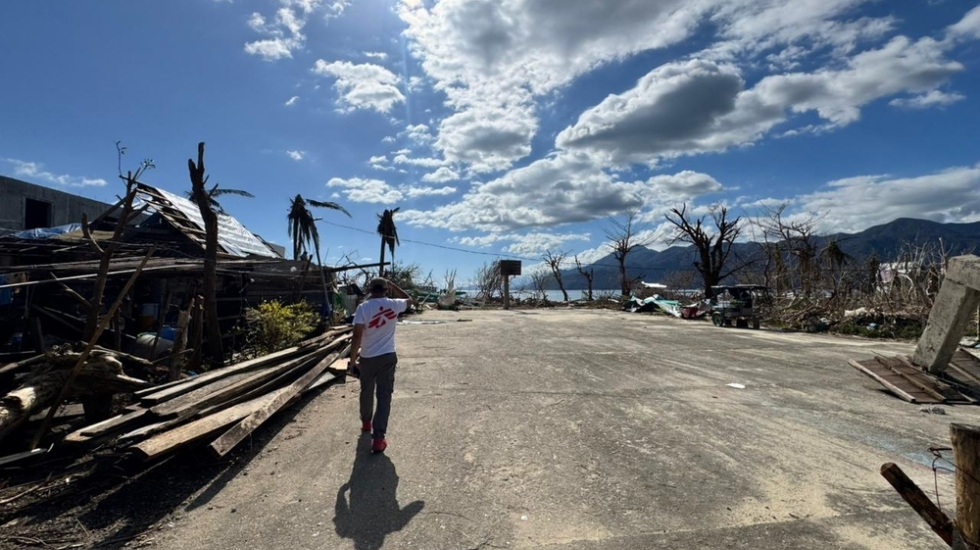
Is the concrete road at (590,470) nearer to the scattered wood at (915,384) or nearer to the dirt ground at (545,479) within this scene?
the dirt ground at (545,479)

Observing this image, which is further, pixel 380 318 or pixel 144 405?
pixel 380 318


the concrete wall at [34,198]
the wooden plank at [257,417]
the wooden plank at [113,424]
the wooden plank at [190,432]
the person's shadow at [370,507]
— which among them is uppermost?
the concrete wall at [34,198]

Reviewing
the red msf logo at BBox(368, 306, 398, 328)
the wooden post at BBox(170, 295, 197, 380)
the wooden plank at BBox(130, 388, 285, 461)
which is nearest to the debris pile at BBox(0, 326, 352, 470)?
the wooden plank at BBox(130, 388, 285, 461)

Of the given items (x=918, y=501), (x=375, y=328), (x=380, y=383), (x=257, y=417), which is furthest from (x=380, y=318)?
(x=918, y=501)

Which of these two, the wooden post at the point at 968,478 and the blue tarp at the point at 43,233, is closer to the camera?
the wooden post at the point at 968,478

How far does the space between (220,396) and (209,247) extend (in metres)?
3.72

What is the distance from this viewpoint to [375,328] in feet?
17.9

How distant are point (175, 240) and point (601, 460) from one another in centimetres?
1282

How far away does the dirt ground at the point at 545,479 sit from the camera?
3592 mm

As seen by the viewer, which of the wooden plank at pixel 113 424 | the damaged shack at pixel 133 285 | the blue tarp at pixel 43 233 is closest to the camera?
the wooden plank at pixel 113 424

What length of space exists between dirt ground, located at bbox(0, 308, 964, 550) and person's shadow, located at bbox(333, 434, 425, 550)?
18 millimetres

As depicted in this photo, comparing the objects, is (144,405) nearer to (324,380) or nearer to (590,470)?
(324,380)

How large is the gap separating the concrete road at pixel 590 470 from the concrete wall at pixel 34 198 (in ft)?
51.3

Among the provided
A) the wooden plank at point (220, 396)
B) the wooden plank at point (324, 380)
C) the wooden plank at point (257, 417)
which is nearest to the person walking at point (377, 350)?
the wooden plank at point (257, 417)
